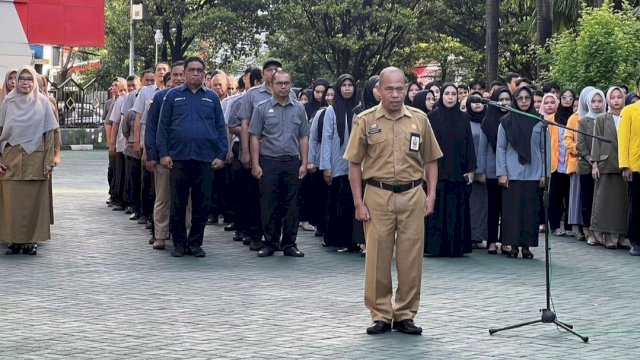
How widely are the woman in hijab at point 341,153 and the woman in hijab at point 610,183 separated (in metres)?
3.16

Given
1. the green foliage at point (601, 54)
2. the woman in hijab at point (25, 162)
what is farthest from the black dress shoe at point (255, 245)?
the green foliage at point (601, 54)

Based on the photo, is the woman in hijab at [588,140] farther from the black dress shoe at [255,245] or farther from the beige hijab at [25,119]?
the beige hijab at [25,119]

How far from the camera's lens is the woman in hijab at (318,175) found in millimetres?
16422

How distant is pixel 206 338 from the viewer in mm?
9961

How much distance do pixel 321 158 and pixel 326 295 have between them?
375cm

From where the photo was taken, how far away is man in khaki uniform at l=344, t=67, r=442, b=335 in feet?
34.4

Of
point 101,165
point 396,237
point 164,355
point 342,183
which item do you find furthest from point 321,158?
point 101,165

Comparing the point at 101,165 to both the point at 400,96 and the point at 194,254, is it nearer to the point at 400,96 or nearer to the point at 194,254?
the point at 194,254

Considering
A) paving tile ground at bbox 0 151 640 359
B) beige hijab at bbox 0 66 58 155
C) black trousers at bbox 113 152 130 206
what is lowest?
paving tile ground at bbox 0 151 640 359

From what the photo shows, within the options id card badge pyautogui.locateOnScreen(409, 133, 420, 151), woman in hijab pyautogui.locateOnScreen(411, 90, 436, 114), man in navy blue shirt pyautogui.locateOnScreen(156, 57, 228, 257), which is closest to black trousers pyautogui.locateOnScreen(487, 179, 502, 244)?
woman in hijab pyautogui.locateOnScreen(411, 90, 436, 114)

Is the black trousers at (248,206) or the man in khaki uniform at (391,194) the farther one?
the black trousers at (248,206)

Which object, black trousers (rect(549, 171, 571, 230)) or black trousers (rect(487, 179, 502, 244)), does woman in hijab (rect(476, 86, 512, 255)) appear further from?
black trousers (rect(549, 171, 571, 230))

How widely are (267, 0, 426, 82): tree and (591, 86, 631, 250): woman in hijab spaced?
75.1 ft

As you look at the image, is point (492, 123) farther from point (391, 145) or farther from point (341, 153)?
point (391, 145)
